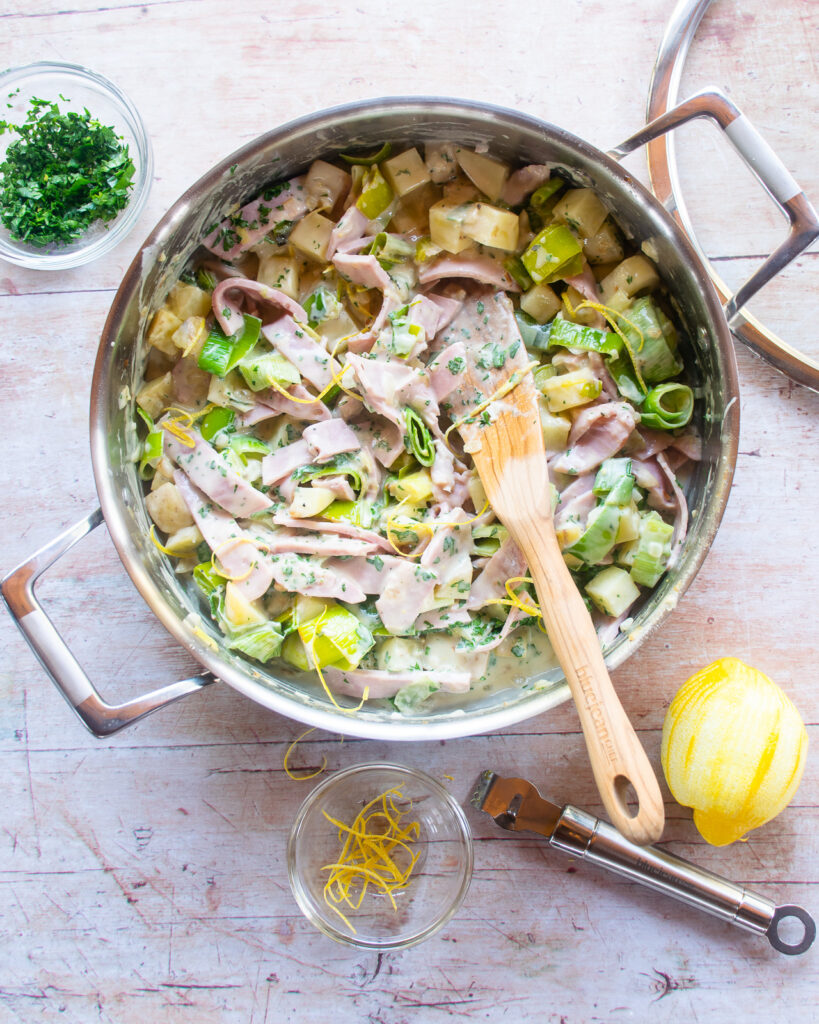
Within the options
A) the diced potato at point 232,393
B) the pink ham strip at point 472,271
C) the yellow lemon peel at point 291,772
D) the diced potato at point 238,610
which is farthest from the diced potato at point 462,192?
the yellow lemon peel at point 291,772

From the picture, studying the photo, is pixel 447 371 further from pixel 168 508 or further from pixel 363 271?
pixel 168 508

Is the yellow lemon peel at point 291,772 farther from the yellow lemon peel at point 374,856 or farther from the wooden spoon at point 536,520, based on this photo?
the wooden spoon at point 536,520

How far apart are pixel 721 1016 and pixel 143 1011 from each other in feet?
4.22

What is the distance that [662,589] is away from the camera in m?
1.62

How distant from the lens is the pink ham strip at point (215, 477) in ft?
5.47

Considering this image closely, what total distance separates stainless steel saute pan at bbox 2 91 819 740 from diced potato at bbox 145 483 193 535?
31mm

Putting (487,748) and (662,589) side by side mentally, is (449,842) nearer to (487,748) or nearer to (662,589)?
(487,748)

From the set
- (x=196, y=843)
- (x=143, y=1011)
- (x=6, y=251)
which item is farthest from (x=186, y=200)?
(x=143, y=1011)

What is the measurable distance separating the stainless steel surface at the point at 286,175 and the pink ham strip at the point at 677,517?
0.03 metres

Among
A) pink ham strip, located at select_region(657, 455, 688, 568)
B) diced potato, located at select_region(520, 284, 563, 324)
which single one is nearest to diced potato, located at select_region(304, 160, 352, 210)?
diced potato, located at select_region(520, 284, 563, 324)

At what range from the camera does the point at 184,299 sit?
5.53 ft

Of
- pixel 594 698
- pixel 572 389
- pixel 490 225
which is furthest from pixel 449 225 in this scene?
pixel 594 698

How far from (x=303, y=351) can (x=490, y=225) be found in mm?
461

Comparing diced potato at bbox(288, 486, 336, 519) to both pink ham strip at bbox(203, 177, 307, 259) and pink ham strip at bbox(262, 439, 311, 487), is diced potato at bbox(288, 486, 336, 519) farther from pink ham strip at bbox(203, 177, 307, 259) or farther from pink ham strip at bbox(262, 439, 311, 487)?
pink ham strip at bbox(203, 177, 307, 259)
